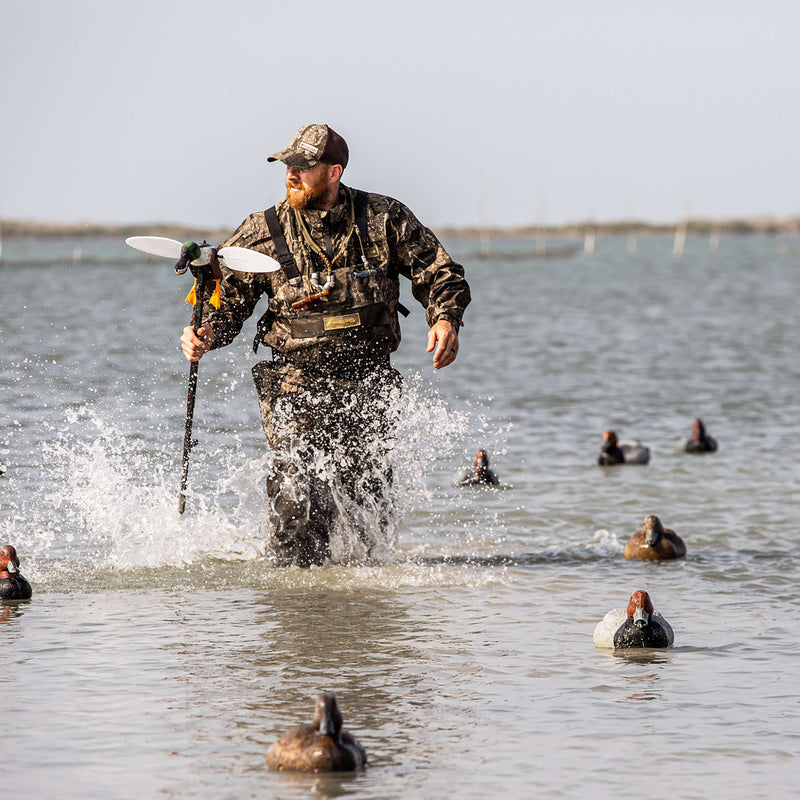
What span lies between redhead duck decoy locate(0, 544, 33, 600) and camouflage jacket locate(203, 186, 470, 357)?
5.50ft

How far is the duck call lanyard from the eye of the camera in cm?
822

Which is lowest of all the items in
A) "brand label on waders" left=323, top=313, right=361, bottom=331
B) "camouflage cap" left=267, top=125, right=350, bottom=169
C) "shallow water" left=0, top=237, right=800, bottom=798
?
"shallow water" left=0, top=237, right=800, bottom=798

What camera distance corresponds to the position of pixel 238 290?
27.1 feet

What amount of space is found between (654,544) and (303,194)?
3.29 m

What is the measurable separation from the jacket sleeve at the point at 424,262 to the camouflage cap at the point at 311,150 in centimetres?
53

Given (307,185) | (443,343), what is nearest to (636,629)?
(443,343)

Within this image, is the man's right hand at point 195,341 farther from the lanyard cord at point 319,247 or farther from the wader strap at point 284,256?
the lanyard cord at point 319,247

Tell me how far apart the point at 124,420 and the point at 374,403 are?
7.21 metres

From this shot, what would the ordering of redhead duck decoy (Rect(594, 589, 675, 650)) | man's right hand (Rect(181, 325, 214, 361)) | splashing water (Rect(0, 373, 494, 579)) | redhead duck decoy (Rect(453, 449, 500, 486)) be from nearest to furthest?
redhead duck decoy (Rect(594, 589, 675, 650)) < man's right hand (Rect(181, 325, 214, 361)) < splashing water (Rect(0, 373, 494, 579)) < redhead duck decoy (Rect(453, 449, 500, 486))

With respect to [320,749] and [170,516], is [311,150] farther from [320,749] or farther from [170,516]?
[320,749]

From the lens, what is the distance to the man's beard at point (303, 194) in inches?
322

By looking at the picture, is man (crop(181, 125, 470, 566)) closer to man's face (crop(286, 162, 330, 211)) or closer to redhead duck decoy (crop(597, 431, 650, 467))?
man's face (crop(286, 162, 330, 211))

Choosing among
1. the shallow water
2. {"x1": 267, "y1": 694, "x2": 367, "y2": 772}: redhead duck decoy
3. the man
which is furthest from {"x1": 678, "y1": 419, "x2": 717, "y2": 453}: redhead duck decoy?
{"x1": 267, "y1": 694, "x2": 367, "y2": 772}: redhead duck decoy

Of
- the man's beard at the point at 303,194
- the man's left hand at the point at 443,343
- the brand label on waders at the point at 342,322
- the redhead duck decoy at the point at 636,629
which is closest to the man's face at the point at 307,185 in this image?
the man's beard at the point at 303,194
